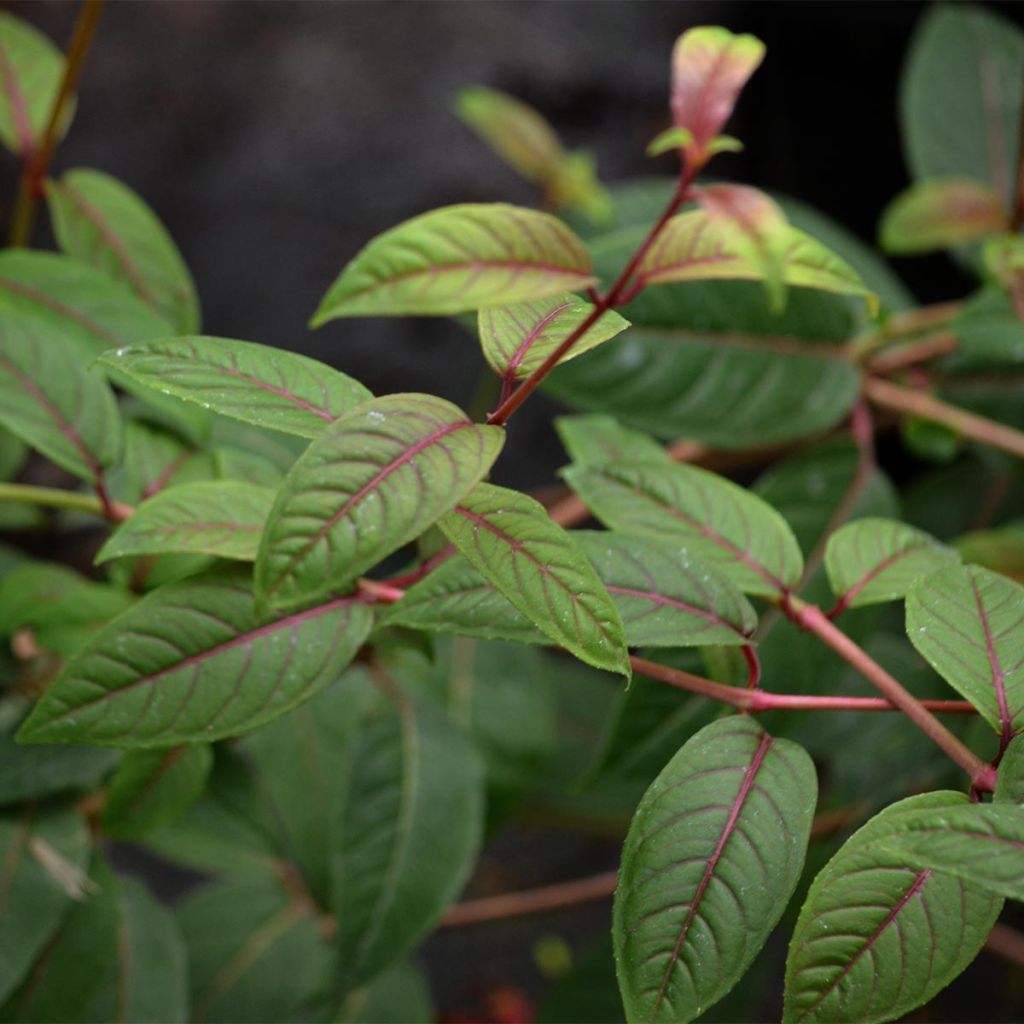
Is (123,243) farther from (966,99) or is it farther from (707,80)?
(966,99)

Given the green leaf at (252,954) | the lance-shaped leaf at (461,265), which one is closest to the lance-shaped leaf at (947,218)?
the lance-shaped leaf at (461,265)

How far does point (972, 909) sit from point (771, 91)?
5.21 feet

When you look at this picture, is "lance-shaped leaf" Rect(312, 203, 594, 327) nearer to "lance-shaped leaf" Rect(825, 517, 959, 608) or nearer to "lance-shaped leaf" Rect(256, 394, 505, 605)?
"lance-shaped leaf" Rect(256, 394, 505, 605)

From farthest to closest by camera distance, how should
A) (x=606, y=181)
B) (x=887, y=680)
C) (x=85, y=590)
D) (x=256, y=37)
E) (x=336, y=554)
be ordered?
(x=606, y=181)
(x=256, y=37)
(x=85, y=590)
(x=887, y=680)
(x=336, y=554)

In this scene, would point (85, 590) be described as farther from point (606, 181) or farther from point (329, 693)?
point (606, 181)

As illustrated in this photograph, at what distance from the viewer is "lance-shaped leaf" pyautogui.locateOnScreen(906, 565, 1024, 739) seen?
43cm

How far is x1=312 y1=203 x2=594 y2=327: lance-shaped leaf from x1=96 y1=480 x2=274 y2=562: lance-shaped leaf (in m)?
0.13

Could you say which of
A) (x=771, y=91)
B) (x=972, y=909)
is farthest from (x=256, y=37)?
(x=972, y=909)

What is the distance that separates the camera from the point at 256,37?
1638 millimetres

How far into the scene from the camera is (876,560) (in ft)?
1.79

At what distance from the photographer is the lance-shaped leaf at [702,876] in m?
0.40

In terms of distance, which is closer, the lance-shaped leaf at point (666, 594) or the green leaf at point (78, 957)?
the lance-shaped leaf at point (666, 594)

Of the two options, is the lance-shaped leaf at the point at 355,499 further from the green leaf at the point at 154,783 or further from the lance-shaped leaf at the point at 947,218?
the lance-shaped leaf at the point at 947,218

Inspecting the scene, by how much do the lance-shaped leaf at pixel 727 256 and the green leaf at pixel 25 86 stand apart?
1.77 feet
